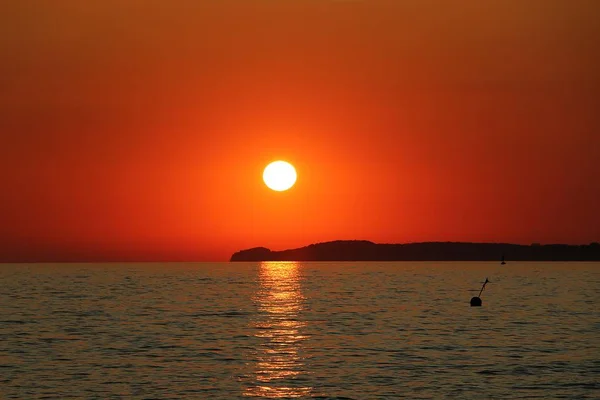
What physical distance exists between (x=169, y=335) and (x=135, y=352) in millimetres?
13002

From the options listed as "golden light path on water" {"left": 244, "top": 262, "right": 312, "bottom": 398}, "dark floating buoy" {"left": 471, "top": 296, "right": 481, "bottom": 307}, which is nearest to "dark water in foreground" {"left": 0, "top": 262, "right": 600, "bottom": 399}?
"golden light path on water" {"left": 244, "top": 262, "right": 312, "bottom": 398}

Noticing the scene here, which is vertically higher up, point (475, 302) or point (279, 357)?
point (475, 302)

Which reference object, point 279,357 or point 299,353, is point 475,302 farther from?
point 279,357

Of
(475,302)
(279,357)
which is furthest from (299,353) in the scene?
(475,302)

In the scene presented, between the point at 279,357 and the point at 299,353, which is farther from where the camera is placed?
the point at 299,353

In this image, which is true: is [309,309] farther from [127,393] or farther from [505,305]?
[127,393]

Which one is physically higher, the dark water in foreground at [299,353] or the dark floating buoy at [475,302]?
the dark floating buoy at [475,302]

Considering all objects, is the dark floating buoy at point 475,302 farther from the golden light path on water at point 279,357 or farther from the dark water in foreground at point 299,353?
the golden light path on water at point 279,357

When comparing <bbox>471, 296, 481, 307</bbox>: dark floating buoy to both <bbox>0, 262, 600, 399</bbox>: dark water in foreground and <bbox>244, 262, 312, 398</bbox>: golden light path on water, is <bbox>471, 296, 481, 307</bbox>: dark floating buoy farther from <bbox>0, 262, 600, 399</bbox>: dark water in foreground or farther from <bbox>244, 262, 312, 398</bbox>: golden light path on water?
<bbox>244, 262, 312, 398</bbox>: golden light path on water

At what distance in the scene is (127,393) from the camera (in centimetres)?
4631

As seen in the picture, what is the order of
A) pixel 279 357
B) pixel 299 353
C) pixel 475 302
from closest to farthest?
pixel 279 357, pixel 299 353, pixel 475 302

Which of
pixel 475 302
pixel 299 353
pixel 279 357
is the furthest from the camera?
pixel 475 302

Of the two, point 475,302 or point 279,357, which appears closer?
point 279,357

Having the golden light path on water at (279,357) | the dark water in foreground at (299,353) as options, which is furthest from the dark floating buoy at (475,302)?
the golden light path on water at (279,357)
